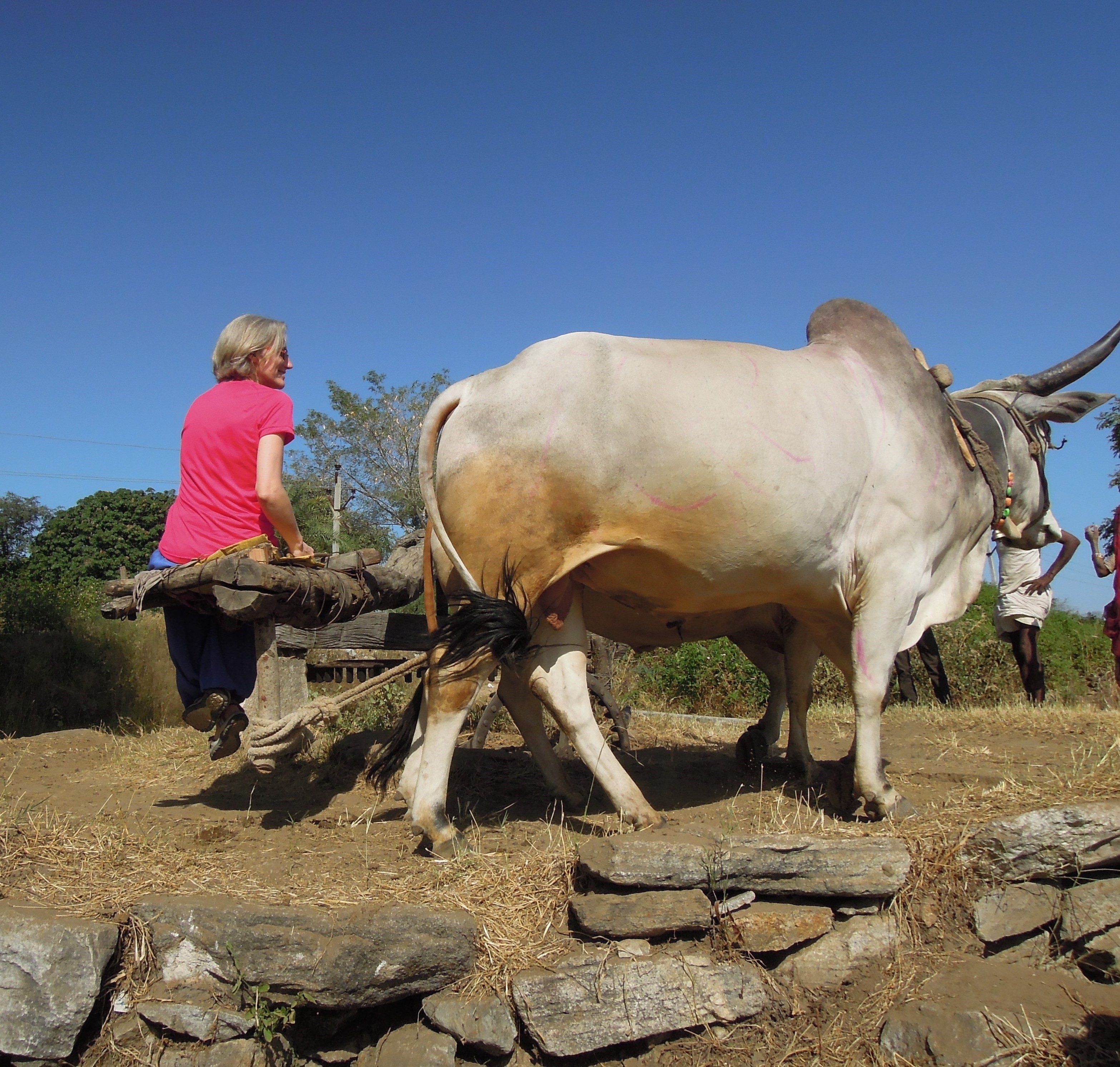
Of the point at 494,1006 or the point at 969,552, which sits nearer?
the point at 494,1006

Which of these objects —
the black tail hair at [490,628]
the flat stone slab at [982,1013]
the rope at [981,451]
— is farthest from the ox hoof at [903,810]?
the black tail hair at [490,628]

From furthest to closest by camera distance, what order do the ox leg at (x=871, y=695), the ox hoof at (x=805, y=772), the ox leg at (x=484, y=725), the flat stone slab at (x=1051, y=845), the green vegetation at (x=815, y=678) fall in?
the green vegetation at (x=815, y=678)
the ox leg at (x=484, y=725)
the ox hoof at (x=805, y=772)
the ox leg at (x=871, y=695)
the flat stone slab at (x=1051, y=845)

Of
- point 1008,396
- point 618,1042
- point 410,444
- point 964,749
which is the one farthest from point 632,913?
point 410,444

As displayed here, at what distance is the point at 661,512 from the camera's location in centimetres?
347

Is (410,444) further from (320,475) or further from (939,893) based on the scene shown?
(939,893)

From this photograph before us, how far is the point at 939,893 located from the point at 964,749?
6.44 feet

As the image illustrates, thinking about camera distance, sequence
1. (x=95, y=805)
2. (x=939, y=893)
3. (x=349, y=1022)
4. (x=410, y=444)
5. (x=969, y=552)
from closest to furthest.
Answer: (x=349, y=1022) → (x=939, y=893) → (x=95, y=805) → (x=969, y=552) → (x=410, y=444)

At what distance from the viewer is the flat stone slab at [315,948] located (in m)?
2.81

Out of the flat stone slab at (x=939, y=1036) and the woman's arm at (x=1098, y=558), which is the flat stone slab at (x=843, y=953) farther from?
the woman's arm at (x=1098, y=558)

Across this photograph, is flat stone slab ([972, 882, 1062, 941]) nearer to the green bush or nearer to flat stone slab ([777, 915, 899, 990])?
flat stone slab ([777, 915, 899, 990])

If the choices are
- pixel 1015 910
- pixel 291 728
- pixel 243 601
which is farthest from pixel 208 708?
pixel 1015 910

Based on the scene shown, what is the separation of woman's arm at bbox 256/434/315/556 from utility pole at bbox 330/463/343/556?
1265cm

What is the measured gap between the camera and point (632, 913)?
9.86ft

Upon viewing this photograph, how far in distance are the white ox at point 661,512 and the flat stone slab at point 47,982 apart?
1146mm
